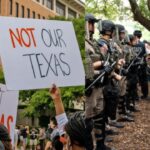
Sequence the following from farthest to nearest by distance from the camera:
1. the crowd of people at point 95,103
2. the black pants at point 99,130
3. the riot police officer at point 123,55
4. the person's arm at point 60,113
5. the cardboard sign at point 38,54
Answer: the riot police officer at point 123,55, the black pants at point 99,130, the cardboard sign at point 38,54, the person's arm at point 60,113, the crowd of people at point 95,103

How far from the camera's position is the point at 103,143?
4.05 metres

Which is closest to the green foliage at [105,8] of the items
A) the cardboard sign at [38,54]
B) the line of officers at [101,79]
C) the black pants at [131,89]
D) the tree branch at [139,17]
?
the tree branch at [139,17]

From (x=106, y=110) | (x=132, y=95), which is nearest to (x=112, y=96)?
(x=106, y=110)

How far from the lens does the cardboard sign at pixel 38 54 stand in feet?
9.78

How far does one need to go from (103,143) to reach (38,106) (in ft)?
71.4

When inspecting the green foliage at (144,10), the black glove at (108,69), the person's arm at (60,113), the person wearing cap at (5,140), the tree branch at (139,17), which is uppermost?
the green foliage at (144,10)

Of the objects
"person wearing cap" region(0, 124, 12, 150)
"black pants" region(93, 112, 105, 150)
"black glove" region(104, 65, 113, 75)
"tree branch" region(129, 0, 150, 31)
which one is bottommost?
"black pants" region(93, 112, 105, 150)

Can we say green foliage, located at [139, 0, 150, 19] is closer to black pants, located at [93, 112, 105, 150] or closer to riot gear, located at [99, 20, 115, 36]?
riot gear, located at [99, 20, 115, 36]

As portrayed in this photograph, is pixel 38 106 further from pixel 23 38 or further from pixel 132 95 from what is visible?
pixel 23 38

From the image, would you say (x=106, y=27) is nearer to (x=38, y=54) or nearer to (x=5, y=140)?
(x=38, y=54)

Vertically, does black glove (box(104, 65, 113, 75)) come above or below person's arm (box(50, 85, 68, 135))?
above

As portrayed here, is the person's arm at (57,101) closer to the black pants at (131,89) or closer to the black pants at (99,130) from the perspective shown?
the black pants at (99,130)

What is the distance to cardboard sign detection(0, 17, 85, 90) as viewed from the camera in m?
2.98

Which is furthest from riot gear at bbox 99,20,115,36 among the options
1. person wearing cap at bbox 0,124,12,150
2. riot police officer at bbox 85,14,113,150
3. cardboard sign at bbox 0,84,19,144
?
person wearing cap at bbox 0,124,12,150
